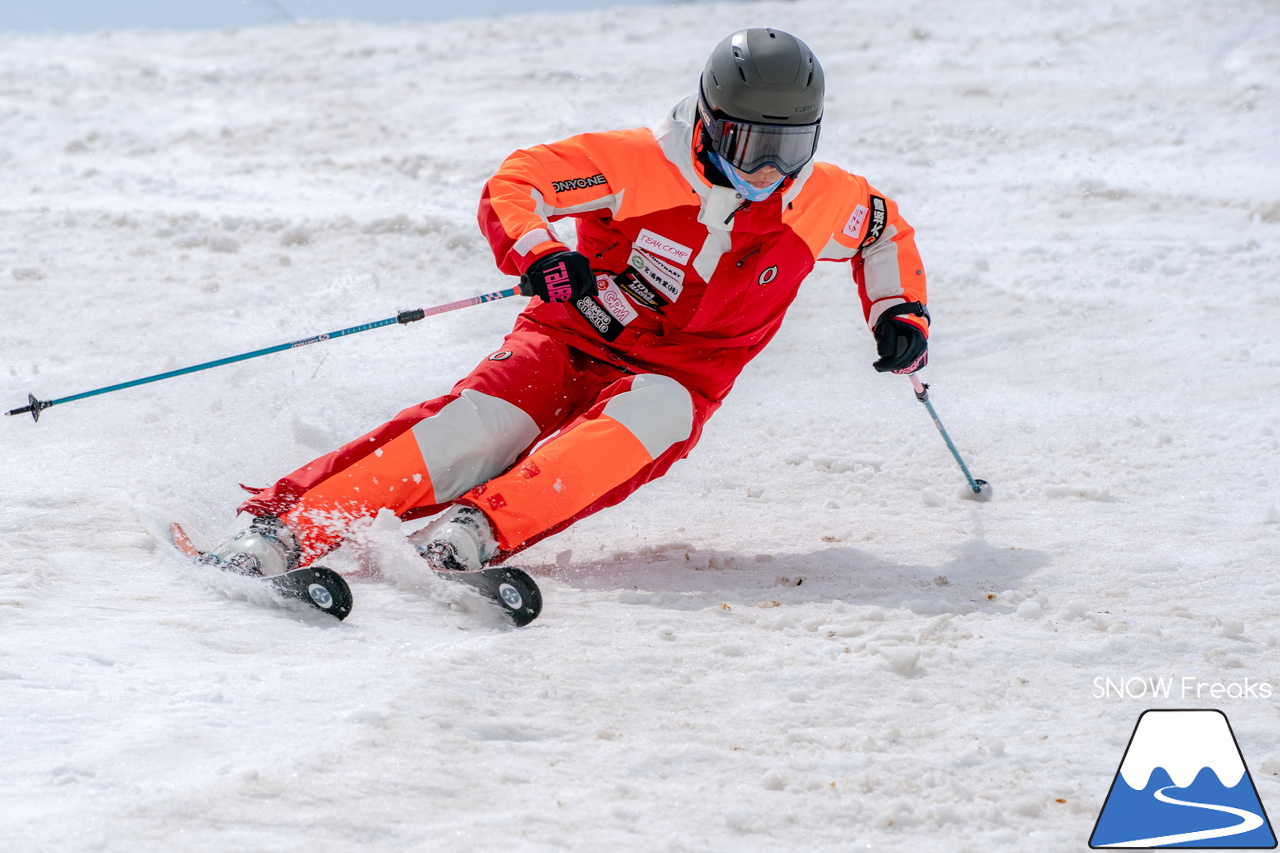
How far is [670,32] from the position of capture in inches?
559

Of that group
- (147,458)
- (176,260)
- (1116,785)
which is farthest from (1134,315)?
(176,260)

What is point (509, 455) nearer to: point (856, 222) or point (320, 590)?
point (320, 590)

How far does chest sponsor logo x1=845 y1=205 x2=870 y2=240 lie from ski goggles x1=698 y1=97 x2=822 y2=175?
0.49 meters

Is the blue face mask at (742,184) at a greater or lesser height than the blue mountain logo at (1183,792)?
greater

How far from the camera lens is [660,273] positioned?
3701 millimetres

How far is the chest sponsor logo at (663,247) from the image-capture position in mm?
3641

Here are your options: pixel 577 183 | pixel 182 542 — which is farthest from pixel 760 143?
pixel 182 542

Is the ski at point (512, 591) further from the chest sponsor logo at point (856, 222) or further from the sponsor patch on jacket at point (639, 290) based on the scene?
the chest sponsor logo at point (856, 222)

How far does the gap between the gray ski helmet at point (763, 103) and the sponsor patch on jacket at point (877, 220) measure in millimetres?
599

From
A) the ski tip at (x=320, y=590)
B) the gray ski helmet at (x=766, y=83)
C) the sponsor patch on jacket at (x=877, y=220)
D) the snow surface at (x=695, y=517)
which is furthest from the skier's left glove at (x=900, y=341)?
the ski tip at (x=320, y=590)

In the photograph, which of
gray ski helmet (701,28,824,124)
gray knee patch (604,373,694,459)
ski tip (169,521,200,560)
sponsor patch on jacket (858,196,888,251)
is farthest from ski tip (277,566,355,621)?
sponsor patch on jacket (858,196,888,251)

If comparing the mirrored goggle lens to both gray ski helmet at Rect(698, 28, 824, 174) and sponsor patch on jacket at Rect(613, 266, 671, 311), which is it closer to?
gray ski helmet at Rect(698, 28, 824, 174)

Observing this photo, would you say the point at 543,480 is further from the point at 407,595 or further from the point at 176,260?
the point at 176,260

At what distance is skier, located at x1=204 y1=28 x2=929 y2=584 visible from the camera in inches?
124
